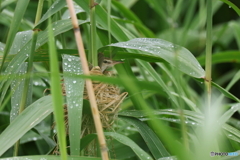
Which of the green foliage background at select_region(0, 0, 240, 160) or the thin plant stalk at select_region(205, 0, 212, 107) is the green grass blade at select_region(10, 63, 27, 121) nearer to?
the green foliage background at select_region(0, 0, 240, 160)

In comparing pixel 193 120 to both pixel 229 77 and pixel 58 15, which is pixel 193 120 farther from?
pixel 229 77

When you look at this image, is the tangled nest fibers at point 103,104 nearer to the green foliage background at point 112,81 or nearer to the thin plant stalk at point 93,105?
the green foliage background at point 112,81

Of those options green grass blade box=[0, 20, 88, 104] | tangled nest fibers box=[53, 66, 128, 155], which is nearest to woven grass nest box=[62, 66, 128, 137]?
tangled nest fibers box=[53, 66, 128, 155]

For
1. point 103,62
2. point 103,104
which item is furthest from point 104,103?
point 103,62

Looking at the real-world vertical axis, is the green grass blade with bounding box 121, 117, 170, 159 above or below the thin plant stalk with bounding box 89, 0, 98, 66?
below

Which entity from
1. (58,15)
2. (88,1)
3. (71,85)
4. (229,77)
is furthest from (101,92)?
(229,77)

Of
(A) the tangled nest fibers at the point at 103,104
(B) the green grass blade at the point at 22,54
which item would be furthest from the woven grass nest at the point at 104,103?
(B) the green grass blade at the point at 22,54

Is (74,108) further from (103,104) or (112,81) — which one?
(112,81)
